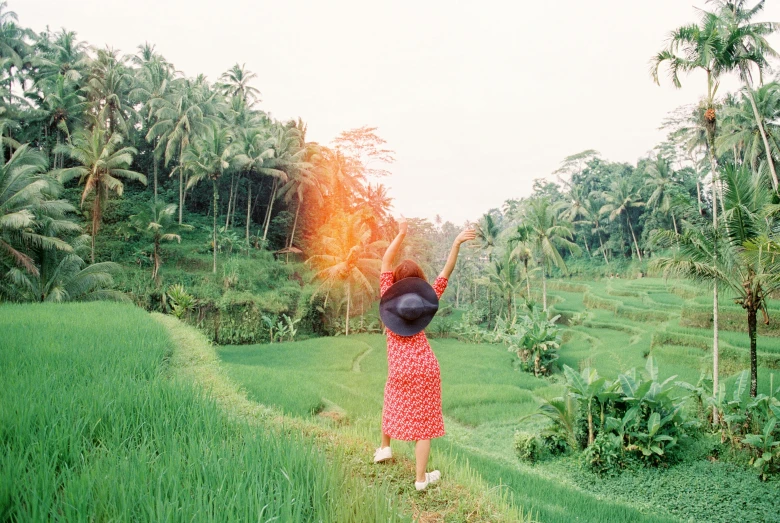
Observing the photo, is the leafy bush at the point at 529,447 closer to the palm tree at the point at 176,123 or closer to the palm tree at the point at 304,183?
the palm tree at the point at 304,183

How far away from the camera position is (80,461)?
2.20 m

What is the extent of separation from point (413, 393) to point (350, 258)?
19997 mm

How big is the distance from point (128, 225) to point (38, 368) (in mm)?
22824

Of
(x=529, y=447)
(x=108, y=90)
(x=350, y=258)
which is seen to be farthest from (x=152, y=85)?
(x=529, y=447)

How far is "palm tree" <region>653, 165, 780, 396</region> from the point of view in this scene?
24.7 ft

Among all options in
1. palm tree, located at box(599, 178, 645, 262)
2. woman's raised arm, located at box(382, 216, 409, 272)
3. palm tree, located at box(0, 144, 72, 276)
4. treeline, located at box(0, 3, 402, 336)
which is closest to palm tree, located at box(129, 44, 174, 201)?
treeline, located at box(0, 3, 402, 336)

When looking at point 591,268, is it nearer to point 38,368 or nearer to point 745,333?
point 745,333

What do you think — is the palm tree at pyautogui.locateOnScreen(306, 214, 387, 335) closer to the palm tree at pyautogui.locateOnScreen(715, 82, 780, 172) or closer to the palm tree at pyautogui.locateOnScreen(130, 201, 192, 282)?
the palm tree at pyautogui.locateOnScreen(130, 201, 192, 282)

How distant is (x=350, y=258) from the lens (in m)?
22.6

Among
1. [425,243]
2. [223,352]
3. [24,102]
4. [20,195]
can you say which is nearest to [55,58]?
[24,102]

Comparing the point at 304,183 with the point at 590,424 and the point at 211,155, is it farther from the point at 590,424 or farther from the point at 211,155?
the point at 590,424

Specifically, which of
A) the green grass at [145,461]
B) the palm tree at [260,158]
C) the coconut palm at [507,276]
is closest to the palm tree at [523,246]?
the coconut palm at [507,276]

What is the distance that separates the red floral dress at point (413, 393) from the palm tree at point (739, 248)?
7134 mm

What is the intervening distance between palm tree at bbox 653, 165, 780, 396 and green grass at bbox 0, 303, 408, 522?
8139 mm
